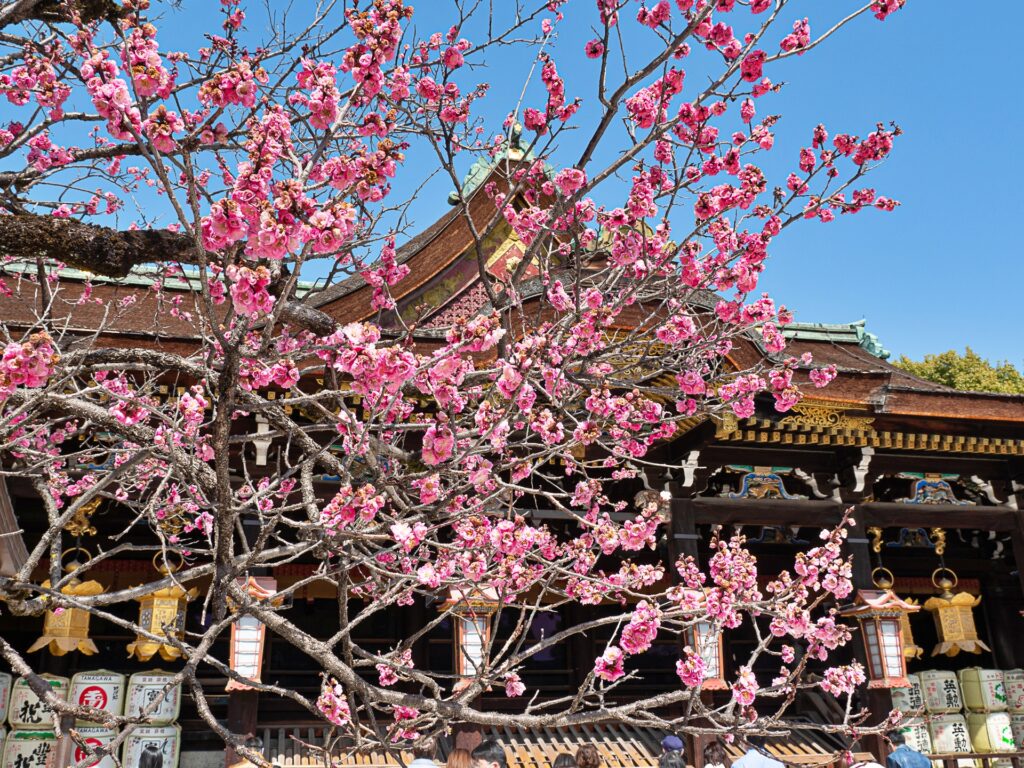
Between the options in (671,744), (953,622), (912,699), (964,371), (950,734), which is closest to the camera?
(671,744)

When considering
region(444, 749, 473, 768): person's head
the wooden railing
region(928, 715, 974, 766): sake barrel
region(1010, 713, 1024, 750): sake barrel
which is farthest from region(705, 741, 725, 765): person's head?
region(1010, 713, 1024, 750): sake barrel

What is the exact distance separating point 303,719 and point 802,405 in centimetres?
664

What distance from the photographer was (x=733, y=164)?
4.99 m

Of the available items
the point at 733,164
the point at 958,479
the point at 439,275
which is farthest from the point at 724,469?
the point at 733,164

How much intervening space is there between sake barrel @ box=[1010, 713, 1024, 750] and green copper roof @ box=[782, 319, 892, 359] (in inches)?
252

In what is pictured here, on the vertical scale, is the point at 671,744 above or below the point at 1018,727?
above

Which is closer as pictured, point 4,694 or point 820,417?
point 4,694

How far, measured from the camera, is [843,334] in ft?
49.5

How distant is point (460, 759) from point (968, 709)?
870 centimetres

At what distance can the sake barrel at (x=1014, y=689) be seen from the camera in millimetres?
10141

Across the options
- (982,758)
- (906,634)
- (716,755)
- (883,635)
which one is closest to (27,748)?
(716,755)

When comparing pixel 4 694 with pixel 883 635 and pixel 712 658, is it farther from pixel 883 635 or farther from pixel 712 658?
pixel 883 635

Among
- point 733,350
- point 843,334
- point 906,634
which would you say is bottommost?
point 906,634

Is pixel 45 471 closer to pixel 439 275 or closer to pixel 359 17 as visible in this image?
pixel 359 17
